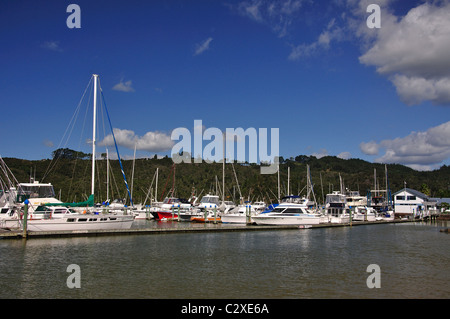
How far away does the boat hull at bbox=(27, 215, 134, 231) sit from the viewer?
131 feet

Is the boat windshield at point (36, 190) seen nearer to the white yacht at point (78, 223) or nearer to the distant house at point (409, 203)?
the white yacht at point (78, 223)

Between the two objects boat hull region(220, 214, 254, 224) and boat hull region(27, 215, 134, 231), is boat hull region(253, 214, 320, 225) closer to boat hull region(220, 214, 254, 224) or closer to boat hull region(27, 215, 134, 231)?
boat hull region(220, 214, 254, 224)

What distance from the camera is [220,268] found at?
87.6 feet

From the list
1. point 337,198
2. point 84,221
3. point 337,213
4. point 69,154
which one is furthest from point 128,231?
point 69,154

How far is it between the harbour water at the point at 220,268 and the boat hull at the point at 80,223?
2.56m

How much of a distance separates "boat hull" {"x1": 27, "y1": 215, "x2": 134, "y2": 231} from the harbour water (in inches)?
101

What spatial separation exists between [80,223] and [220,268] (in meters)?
21.1

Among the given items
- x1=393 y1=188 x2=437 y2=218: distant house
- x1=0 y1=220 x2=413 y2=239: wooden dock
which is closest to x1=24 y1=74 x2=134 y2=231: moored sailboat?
x1=0 y1=220 x2=413 y2=239: wooden dock

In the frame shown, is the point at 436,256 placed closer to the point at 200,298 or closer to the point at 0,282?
the point at 200,298

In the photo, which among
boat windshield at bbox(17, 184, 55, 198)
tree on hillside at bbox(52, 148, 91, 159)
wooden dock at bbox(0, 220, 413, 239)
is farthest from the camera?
tree on hillside at bbox(52, 148, 91, 159)

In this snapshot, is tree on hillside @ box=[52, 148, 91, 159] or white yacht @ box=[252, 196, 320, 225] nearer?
white yacht @ box=[252, 196, 320, 225]

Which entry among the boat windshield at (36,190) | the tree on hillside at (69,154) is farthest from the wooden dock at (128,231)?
the tree on hillside at (69,154)
